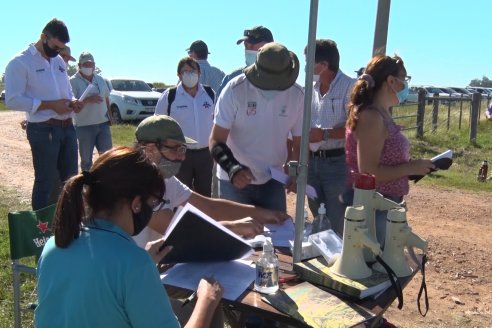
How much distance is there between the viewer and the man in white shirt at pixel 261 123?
2.84 meters

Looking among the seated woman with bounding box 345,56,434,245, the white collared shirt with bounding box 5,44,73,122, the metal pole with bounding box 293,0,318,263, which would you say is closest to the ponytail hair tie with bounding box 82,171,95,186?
the metal pole with bounding box 293,0,318,263

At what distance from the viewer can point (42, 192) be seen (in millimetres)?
4449

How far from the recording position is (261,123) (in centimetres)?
304

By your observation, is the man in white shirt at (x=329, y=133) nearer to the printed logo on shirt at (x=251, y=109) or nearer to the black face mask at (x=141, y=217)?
the printed logo on shirt at (x=251, y=109)

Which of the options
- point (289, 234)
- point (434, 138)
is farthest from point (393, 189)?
point (434, 138)

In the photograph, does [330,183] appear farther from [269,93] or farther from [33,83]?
[33,83]

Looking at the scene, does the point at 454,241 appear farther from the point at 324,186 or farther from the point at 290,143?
the point at 290,143

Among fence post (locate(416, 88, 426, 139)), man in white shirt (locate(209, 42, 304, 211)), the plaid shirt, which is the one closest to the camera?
man in white shirt (locate(209, 42, 304, 211))

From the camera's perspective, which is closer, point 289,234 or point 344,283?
point 344,283

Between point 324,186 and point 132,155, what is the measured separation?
2.11 m

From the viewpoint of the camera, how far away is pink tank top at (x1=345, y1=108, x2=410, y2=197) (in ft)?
8.55

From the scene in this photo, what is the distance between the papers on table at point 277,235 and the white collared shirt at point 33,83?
2523 mm

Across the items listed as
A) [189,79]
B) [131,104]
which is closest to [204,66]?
[189,79]

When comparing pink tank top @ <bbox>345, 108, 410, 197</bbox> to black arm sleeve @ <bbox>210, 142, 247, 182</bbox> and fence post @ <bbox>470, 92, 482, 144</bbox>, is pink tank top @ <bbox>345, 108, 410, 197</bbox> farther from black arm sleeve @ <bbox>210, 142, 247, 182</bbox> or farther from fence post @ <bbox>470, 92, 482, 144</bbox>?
fence post @ <bbox>470, 92, 482, 144</bbox>
